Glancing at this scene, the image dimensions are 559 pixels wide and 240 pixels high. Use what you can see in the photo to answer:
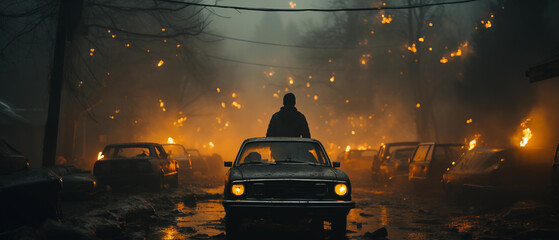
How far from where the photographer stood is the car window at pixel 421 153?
48.6ft

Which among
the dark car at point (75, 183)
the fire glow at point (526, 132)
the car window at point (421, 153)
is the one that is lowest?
the dark car at point (75, 183)

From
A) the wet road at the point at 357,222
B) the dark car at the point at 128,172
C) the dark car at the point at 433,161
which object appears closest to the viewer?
the wet road at the point at 357,222

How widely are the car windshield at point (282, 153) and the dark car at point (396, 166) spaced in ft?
29.4

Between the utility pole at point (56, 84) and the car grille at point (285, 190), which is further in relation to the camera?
the utility pole at point (56, 84)

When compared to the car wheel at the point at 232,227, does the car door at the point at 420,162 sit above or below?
above

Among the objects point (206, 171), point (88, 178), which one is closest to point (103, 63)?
point (206, 171)

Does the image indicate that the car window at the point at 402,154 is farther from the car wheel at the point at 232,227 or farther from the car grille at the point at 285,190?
the car wheel at the point at 232,227

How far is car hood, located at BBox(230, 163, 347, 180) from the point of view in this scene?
6.67 m

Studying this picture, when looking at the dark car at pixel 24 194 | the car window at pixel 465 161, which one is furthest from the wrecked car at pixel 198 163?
the dark car at pixel 24 194

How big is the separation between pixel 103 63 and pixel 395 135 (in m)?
31.7

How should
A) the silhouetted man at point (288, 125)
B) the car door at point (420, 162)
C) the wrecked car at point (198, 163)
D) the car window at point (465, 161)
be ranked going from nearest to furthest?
the silhouetted man at point (288, 125), the car window at point (465, 161), the car door at point (420, 162), the wrecked car at point (198, 163)

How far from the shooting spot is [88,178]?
12.9 meters

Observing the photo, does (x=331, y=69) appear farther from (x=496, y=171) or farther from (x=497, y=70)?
(x=496, y=171)

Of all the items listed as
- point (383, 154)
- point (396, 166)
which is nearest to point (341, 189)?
point (396, 166)
